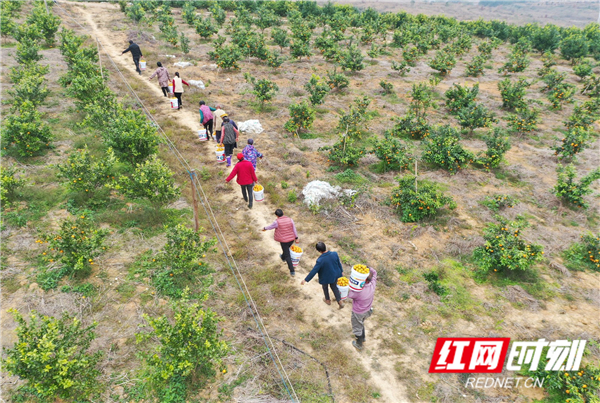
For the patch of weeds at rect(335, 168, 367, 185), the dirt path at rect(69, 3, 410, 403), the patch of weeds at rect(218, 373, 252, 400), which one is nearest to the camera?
the patch of weeds at rect(218, 373, 252, 400)

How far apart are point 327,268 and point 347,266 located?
1.89 metres

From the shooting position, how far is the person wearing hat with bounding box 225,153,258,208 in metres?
9.65

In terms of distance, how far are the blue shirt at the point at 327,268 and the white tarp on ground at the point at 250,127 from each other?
9599mm

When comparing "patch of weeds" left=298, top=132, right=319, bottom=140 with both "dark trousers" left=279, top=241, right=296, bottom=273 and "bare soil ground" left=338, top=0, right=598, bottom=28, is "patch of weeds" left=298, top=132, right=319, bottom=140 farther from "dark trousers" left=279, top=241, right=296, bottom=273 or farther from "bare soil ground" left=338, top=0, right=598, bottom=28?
"bare soil ground" left=338, top=0, right=598, bottom=28

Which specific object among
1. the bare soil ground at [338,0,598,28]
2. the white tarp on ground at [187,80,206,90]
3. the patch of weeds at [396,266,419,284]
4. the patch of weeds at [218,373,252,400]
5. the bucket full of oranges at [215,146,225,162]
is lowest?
the patch of weeds at [218,373,252,400]

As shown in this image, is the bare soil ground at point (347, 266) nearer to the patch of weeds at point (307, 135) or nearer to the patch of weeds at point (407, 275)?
the patch of weeds at point (407, 275)

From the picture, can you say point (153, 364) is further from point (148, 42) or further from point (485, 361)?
point (148, 42)

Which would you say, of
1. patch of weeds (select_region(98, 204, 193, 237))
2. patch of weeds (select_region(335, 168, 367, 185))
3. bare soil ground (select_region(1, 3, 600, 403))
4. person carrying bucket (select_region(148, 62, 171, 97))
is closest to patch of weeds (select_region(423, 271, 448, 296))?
bare soil ground (select_region(1, 3, 600, 403))

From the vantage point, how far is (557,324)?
7395 mm

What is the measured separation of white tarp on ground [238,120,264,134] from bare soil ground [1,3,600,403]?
25.4 inches

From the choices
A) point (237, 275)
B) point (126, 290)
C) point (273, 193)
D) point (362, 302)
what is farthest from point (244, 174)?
point (362, 302)

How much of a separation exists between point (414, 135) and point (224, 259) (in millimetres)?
11422

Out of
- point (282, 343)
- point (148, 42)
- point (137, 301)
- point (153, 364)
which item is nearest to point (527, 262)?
point (282, 343)

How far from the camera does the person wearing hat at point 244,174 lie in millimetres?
9648
